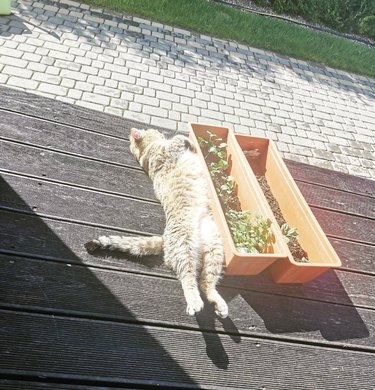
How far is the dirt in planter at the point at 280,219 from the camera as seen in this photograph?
286cm

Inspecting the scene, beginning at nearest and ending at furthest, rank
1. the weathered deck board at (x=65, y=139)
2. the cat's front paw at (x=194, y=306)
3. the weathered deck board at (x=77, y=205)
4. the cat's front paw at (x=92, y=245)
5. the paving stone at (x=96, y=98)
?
the cat's front paw at (x=194, y=306), the cat's front paw at (x=92, y=245), the weathered deck board at (x=77, y=205), the weathered deck board at (x=65, y=139), the paving stone at (x=96, y=98)

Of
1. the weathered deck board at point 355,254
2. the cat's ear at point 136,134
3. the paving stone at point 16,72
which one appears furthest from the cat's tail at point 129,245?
Result: the paving stone at point 16,72

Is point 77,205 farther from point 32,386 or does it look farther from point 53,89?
point 53,89

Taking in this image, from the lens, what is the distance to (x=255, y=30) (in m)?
8.79

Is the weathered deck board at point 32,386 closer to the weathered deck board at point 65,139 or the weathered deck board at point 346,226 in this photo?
the weathered deck board at point 65,139

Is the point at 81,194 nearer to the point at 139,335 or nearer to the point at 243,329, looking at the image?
the point at 139,335

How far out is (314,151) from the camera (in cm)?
602

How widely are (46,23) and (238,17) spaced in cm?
446

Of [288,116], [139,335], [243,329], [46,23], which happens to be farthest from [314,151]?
[46,23]

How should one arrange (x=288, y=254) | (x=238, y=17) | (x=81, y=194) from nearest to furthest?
(x=288, y=254)
(x=81, y=194)
(x=238, y=17)

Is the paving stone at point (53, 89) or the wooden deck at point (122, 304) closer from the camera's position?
the wooden deck at point (122, 304)

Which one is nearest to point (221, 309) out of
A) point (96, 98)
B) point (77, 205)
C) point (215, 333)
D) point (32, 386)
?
point (215, 333)

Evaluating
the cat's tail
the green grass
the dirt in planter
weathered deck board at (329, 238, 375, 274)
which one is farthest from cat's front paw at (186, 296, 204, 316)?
the green grass

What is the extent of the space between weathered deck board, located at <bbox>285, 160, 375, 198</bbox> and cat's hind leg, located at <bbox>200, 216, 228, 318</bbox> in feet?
4.54
